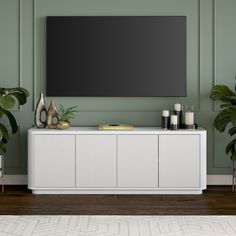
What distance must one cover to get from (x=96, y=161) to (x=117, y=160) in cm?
21

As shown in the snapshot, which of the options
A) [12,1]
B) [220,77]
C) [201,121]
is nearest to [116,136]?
[201,121]

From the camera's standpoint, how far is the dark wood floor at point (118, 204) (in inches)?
164

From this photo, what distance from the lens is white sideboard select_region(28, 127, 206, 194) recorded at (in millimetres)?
4832

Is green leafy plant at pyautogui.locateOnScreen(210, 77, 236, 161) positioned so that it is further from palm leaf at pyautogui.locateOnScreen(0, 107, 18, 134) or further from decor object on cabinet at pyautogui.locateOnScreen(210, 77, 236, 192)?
palm leaf at pyautogui.locateOnScreen(0, 107, 18, 134)

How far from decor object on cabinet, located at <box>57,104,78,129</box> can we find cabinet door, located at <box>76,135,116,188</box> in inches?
9.1

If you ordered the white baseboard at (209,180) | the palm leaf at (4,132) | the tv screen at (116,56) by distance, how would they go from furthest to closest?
the white baseboard at (209,180), the tv screen at (116,56), the palm leaf at (4,132)

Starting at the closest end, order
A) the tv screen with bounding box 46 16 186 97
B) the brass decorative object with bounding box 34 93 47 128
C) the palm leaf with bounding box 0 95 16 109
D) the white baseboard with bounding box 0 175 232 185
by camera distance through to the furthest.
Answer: the palm leaf with bounding box 0 95 16 109 → the brass decorative object with bounding box 34 93 47 128 → the tv screen with bounding box 46 16 186 97 → the white baseboard with bounding box 0 175 232 185

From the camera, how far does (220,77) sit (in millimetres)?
5312

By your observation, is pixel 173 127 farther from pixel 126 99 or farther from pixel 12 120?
pixel 12 120

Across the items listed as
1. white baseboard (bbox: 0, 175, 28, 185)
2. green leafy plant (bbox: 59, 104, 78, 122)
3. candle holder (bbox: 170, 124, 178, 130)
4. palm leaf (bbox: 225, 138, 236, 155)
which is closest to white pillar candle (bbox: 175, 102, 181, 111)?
candle holder (bbox: 170, 124, 178, 130)

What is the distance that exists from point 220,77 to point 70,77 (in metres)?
1.67

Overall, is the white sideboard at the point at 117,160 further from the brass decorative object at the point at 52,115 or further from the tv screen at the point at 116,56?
the tv screen at the point at 116,56

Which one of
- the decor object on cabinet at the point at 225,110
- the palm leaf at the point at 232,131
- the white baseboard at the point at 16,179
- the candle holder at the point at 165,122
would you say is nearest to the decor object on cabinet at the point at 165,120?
the candle holder at the point at 165,122

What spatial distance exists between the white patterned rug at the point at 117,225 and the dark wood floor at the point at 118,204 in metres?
0.20
